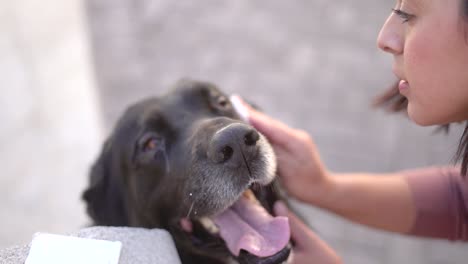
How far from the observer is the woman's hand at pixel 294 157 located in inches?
97.0

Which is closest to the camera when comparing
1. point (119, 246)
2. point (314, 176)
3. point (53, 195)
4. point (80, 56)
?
point (119, 246)

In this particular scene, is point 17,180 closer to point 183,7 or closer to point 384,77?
point 183,7

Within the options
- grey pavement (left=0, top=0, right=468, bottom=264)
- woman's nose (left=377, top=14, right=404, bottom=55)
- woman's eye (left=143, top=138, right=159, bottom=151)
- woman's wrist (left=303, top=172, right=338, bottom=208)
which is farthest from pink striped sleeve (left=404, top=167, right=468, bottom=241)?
grey pavement (left=0, top=0, right=468, bottom=264)

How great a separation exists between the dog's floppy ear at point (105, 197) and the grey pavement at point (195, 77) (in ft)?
5.14

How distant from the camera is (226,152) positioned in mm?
1999

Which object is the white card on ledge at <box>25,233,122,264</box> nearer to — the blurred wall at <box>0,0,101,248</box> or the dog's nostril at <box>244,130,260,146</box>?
the dog's nostril at <box>244,130,260,146</box>

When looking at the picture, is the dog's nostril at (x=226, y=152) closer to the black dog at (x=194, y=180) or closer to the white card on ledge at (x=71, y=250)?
the black dog at (x=194, y=180)

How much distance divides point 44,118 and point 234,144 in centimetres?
364

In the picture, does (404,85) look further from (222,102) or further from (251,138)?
(222,102)

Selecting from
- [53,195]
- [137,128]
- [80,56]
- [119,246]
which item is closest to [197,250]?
[137,128]

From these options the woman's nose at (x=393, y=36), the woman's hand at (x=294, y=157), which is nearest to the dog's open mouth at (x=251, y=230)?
the woman's hand at (x=294, y=157)

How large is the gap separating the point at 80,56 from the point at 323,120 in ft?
8.90

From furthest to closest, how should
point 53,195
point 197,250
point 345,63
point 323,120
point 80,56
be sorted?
point 80,56 < point 345,63 < point 323,120 < point 53,195 < point 197,250

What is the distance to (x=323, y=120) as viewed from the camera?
15.9 feet
